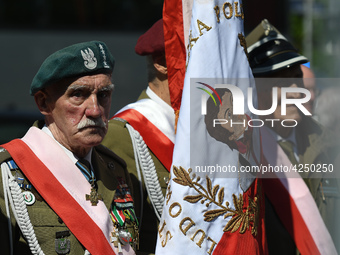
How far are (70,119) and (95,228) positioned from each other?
0.48m

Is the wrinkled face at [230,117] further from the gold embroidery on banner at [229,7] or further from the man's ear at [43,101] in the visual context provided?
the man's ear at [43,101]

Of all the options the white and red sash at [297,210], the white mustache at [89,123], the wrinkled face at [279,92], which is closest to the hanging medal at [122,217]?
the white mustache at [89,123]

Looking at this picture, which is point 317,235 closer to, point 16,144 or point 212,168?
point 212,168

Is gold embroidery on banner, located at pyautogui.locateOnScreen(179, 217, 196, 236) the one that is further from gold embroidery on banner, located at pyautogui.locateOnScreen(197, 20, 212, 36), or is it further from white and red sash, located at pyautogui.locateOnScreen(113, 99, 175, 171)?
gold embroidery on banner, located at pyautogui.locateOnScreen(197, 20, 212, 36)

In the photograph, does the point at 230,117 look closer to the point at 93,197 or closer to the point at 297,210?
the point at 93,197

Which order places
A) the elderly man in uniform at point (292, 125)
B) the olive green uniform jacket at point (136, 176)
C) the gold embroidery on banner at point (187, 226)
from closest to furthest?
the gold embroidery on banner at point (187, 226) → the olive green uniform jacket at point (136, 176) → the elderly man in uniform at point (292, 125)

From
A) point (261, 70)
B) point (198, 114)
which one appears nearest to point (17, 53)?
point (261, 70)

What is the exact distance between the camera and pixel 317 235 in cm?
371

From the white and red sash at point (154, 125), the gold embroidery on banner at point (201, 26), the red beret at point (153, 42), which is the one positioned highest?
the gold embroidery on banner at point (201, 26)

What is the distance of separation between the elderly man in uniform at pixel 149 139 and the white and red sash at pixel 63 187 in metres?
0.47

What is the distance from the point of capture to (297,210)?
3764 millimetres

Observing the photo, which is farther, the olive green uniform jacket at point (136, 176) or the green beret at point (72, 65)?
the olive green uniform jacket at point (136, 176)

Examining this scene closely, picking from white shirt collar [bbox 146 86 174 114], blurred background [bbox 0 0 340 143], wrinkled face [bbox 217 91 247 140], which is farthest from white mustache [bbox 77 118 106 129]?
blurred background [bbox 0 0 340 143]

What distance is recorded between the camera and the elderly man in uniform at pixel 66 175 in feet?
9.45
